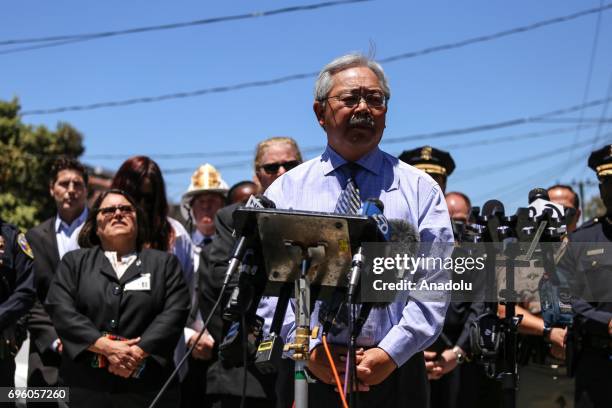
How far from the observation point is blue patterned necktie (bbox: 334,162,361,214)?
3.49 meters

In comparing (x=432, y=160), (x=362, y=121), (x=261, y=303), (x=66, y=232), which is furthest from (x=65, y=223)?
Answer: (x=362, y=121)

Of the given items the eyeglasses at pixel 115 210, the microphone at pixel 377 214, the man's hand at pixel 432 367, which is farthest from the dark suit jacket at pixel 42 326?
the microphone at pixel 377 214

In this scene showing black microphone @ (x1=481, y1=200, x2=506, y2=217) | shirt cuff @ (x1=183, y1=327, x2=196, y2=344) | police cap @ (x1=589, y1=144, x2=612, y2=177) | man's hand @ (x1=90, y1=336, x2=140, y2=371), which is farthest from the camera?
shirt cuff @ (x1=183, y1=327, x2=196, y2=344)

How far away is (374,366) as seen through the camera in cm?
326

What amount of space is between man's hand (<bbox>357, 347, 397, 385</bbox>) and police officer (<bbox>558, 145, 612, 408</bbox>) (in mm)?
2409

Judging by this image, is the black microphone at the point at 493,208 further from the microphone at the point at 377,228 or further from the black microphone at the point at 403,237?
the microphone at the point at 377,228

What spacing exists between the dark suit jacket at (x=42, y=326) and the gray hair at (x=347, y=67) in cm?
352

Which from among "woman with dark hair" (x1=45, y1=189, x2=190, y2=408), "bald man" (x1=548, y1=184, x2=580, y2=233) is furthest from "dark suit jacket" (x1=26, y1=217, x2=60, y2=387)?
"bald man" (x1=548, y1=184, x2=580, y2=233)

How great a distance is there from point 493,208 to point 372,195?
128 cm

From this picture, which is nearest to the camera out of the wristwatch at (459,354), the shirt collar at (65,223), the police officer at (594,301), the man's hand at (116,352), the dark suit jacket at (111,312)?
the man's hand at (116,352)

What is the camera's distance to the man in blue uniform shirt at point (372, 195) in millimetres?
3350

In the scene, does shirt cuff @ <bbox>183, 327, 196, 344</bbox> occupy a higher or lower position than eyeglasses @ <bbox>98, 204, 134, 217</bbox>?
lower

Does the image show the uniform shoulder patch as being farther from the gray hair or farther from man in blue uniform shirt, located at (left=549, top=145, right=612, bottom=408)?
man in blue uniform shirt, located at (left=549, top=145, right=612, bottom=408)

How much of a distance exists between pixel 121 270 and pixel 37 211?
2183cm
